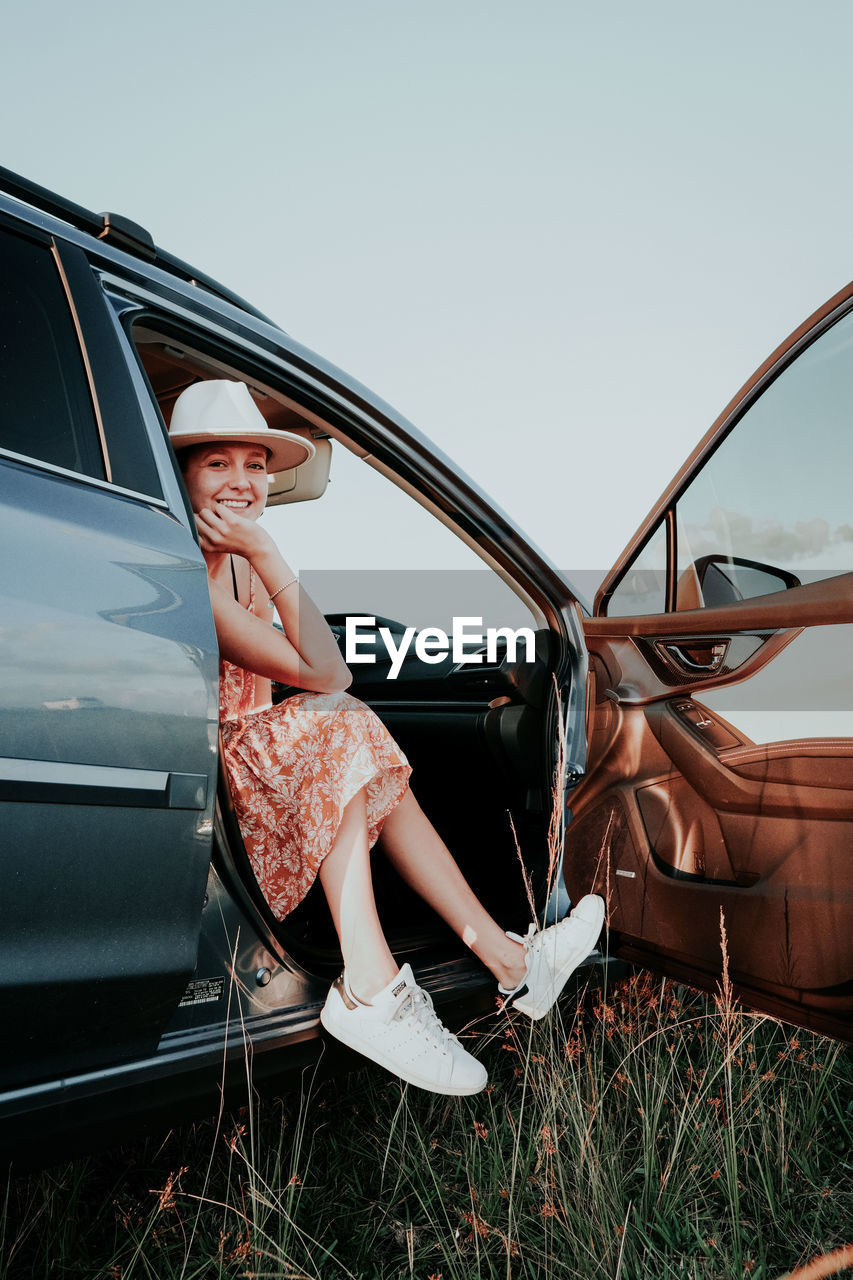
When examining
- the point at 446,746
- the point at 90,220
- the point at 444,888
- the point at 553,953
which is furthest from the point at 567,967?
the point at 90,220

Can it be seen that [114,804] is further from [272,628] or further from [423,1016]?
[423,1016]

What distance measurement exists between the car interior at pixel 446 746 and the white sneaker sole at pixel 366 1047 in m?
0.09

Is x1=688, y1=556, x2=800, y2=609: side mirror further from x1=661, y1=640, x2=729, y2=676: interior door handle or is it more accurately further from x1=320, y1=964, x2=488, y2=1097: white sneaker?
x1=320, y1=964, x2=488, y2=1097: white sneaker

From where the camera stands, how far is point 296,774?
1.74 meters

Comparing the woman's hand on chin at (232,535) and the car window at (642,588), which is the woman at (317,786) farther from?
the car window at (642,588)

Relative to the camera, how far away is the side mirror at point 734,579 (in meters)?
1.81

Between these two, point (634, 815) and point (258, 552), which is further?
point (634, 815)

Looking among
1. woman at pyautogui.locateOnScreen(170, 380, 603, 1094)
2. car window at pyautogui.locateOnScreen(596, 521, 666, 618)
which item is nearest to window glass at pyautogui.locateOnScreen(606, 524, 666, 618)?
car window at pyautogui.locateOnScreen(596, 521, 666, 618)

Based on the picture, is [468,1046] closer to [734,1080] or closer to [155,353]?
[734,1080]

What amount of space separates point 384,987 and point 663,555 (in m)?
1.16

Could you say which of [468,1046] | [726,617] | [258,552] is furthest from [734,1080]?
[258,552]

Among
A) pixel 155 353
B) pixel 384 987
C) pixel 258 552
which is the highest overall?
pixel 155 353

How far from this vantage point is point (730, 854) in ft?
5.68

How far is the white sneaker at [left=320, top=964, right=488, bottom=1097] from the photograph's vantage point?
5.28 feet
